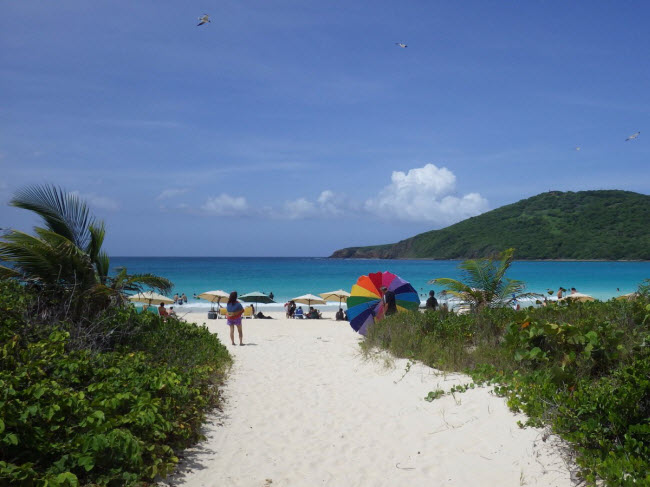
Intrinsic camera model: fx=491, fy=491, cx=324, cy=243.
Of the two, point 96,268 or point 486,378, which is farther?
point 96,268

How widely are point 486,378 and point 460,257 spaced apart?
362ft

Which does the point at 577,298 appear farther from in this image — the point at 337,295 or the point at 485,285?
the point at 337,295

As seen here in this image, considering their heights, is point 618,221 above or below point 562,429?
above

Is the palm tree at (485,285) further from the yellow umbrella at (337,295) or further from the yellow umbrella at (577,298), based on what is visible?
the yellow umbrella at (337,295)

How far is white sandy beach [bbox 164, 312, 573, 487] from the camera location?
15.4 feet

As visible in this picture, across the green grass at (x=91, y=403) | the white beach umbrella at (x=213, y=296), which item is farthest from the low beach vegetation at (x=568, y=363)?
the white beach umbrella at (x=213, y=296)

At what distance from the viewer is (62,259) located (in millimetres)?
7785

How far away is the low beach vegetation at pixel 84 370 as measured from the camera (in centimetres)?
369

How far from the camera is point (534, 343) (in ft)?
21.7

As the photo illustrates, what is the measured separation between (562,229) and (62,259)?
106425mm

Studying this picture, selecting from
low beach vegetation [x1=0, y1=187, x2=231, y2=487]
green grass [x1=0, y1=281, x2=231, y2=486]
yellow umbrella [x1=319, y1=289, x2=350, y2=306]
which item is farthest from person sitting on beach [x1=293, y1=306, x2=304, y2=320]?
green grass [x1=0, y1=281, x2=231, y2=486]

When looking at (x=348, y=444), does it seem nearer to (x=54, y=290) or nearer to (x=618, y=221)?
(x=54, y=290)

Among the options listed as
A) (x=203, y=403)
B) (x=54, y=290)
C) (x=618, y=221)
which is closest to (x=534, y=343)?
(x=203, y=403)

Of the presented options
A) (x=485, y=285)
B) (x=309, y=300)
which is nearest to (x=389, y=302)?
(x=485, y=285)
